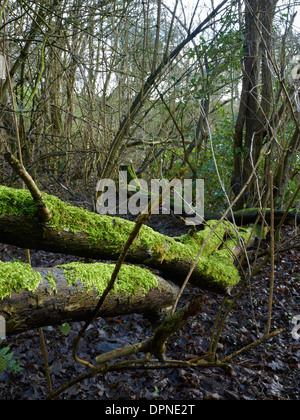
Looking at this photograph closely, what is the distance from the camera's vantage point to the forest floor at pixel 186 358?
2.54m

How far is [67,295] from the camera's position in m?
2.07

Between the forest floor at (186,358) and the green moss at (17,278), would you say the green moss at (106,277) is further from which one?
the forest floor at (186,358)

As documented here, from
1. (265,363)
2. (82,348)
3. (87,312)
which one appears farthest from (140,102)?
(265,363)

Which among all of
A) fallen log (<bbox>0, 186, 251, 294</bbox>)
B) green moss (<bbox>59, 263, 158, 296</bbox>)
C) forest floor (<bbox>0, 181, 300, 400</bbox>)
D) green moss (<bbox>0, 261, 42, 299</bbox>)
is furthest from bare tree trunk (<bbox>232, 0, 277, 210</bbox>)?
green moss (<bbox>0, 261, 42, 299</bbox>)

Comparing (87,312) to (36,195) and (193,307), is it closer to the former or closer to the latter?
(36,195)

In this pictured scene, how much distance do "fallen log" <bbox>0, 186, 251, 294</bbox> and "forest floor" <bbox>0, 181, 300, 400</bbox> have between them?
584mm

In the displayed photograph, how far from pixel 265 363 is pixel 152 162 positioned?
19.1ft

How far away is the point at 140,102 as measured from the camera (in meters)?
3.87

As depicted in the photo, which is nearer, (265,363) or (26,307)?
(26,307)

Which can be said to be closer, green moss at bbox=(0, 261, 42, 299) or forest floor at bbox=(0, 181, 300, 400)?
green moss at bbox=(0, 261, 42, 299)

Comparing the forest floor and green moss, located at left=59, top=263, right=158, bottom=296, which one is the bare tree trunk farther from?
green moss, located at left=59, top=263, right=158, bottom=296

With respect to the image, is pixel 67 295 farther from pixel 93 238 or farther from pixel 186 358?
pixel 186 358

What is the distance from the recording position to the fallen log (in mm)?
2191

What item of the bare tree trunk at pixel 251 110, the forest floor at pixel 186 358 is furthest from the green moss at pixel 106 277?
the bare tree trunk at pixel 251 110
